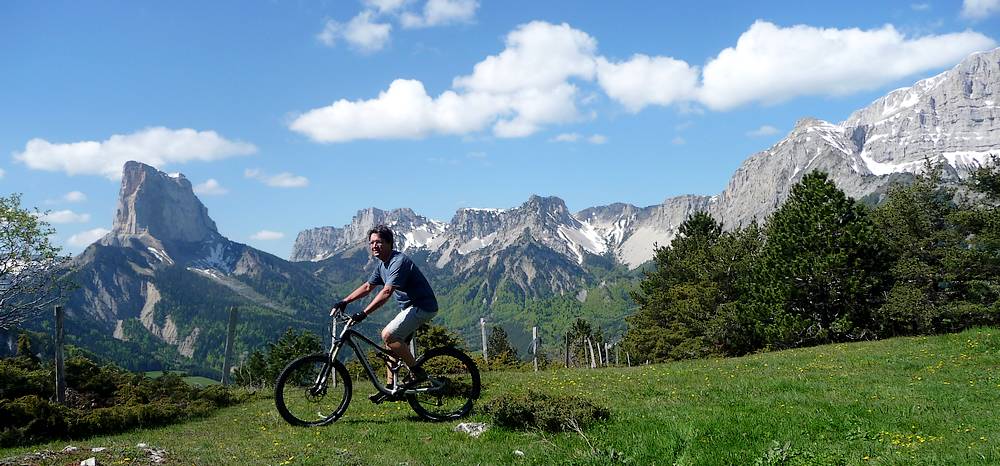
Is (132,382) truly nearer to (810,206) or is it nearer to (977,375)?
(977,375)

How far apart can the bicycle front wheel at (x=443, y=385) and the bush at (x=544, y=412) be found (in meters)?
1.24

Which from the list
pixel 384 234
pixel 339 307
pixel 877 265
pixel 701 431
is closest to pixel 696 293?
pixel 877 265

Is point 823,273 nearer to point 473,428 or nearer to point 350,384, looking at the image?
point 473,428

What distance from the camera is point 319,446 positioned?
378 inches

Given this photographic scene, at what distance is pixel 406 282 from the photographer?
1087 cm

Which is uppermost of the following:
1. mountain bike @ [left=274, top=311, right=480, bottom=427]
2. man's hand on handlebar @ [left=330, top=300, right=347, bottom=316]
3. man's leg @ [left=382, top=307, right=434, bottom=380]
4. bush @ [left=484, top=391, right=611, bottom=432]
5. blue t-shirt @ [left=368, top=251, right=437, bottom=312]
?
blue t-shirt @ [left=368, top=251, right=437, bottom=312]

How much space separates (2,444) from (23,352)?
1426 cm

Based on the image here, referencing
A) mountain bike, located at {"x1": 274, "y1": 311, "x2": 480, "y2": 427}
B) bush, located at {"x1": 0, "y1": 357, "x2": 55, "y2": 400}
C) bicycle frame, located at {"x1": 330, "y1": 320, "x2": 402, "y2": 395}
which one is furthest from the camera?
bush, located at {"x1": 0, "y1": 357, "x2": 55, "y2": 400}

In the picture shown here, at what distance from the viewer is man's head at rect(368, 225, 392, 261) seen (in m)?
11.2

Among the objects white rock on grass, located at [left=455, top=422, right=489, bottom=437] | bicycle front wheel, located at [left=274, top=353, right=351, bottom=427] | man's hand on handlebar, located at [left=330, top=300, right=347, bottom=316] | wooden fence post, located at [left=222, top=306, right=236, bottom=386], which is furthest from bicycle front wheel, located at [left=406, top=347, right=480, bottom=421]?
wooden fence post, located at [left=222, top=306, right=236, bottom=386]

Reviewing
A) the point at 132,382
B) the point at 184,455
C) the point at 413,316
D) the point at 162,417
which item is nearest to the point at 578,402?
the point at 413,316

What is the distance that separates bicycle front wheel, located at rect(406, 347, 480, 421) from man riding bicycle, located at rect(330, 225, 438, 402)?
13.3 inches

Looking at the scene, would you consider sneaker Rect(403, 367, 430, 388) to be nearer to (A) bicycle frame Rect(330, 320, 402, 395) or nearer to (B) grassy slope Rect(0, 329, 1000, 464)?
(A) bicycle frame Rect(330, 320, 402, 395)

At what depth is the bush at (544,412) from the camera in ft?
31.9
